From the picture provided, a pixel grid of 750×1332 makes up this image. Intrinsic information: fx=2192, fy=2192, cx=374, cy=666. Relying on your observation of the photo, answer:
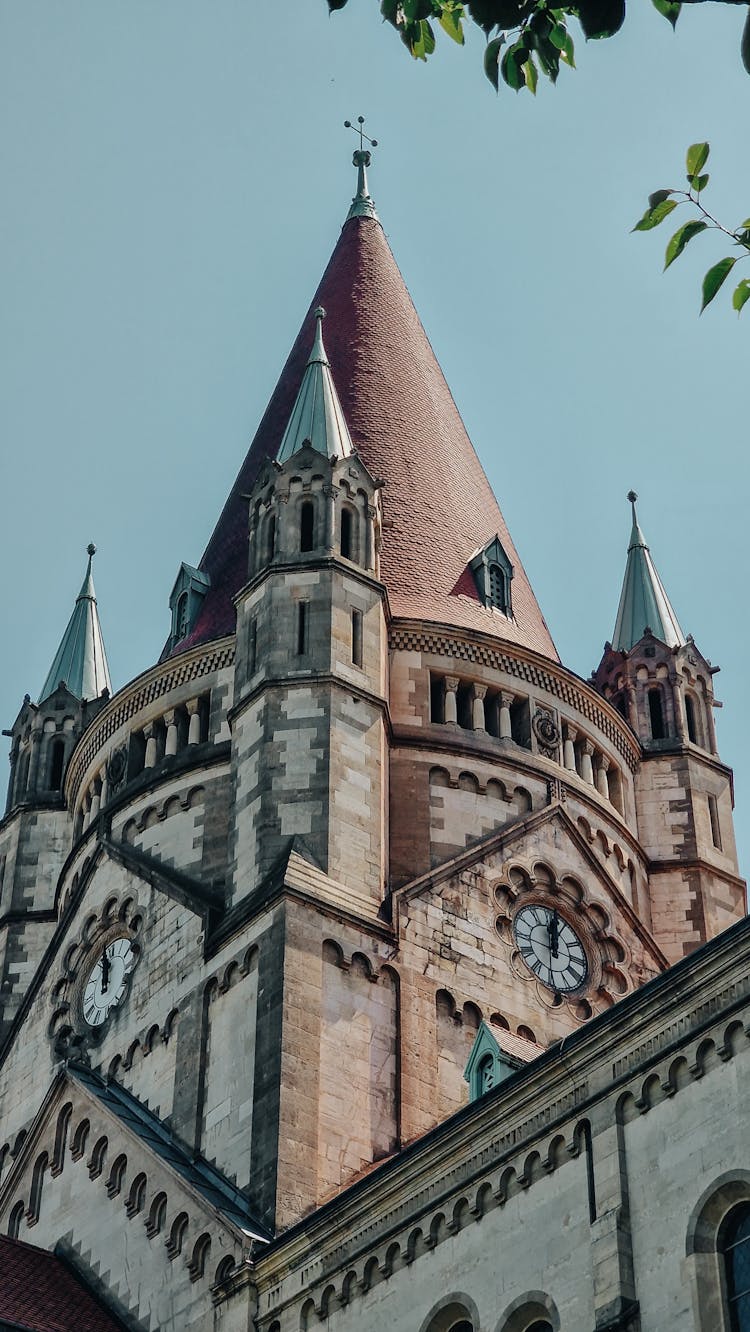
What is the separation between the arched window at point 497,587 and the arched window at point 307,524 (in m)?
4.66

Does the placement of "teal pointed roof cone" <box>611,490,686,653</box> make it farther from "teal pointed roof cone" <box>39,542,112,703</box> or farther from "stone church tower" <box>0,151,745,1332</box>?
"teal pointed roof cone" <box>39,542,112,703</box>

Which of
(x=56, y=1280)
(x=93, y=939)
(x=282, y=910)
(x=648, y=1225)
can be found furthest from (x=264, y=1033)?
(x=648, y=1225)

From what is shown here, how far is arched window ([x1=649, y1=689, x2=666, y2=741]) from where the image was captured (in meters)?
43.1

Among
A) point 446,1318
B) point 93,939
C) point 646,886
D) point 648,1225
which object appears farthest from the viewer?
point 646,886

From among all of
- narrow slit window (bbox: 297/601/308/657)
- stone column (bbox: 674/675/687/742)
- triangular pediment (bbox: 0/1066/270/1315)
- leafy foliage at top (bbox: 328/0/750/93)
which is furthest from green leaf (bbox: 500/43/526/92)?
stone column (bbox: 674/675/687/742)

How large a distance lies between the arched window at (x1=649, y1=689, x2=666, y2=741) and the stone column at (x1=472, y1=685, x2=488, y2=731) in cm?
526

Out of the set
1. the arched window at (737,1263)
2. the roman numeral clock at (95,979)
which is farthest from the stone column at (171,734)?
the arched window at (737,1263)

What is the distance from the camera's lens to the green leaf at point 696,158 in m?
12.0

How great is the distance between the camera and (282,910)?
32.4 meters

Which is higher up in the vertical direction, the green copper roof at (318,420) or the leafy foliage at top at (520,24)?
the green copper roof at (318,420)

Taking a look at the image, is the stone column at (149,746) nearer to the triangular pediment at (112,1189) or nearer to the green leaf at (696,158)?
the triangular pediment at (112,1189)

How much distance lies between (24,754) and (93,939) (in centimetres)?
→ 827

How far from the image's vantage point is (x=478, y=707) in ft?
128

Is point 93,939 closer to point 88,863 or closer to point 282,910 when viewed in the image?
point 88,863
